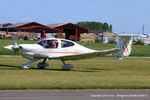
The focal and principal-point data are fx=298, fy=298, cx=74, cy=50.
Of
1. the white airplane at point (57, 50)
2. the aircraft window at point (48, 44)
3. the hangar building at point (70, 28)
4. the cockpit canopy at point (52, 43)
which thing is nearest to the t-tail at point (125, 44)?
the white airplane at point (57, 50)

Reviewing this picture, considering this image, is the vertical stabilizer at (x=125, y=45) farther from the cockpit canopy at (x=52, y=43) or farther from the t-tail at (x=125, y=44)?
the cockpit canopy at (x=52, y=43)

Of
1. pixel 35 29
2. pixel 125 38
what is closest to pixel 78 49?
pixel 125 38

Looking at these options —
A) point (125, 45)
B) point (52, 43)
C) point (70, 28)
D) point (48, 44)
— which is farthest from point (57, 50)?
point (70, 28)

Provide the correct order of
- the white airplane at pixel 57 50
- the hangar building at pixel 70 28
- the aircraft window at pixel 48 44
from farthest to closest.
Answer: the hangar building at pixel 70 28, the aircraft window at pixel 48 44, the white airplane at pixel 57 50

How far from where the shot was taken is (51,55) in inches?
771

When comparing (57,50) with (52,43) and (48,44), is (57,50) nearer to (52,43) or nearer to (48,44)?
(52,43)

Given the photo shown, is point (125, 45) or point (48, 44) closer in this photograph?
point (48, 44)

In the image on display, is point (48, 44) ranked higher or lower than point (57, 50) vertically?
higher

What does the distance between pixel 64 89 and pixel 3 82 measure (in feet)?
9.63

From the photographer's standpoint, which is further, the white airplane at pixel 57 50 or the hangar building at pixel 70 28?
the hangar building at pixel 70 28

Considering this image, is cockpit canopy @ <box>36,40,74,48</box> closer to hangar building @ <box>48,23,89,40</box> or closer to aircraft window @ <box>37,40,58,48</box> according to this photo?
aircraft window @ <box>37,40,58,48</box>

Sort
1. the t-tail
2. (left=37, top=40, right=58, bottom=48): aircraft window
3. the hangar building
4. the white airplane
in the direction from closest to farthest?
1. the white airplane
2. (left=37, top=40, right=58, bottom=48): aircraft window
3. the t-tail
4. the hangar building

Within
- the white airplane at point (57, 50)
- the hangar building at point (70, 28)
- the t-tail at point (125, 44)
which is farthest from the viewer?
the hangar building at point (70, 28)

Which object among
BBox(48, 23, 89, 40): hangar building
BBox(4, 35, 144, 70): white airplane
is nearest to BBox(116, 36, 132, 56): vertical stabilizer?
BBox(4, 35, 144, 70): white airplane
